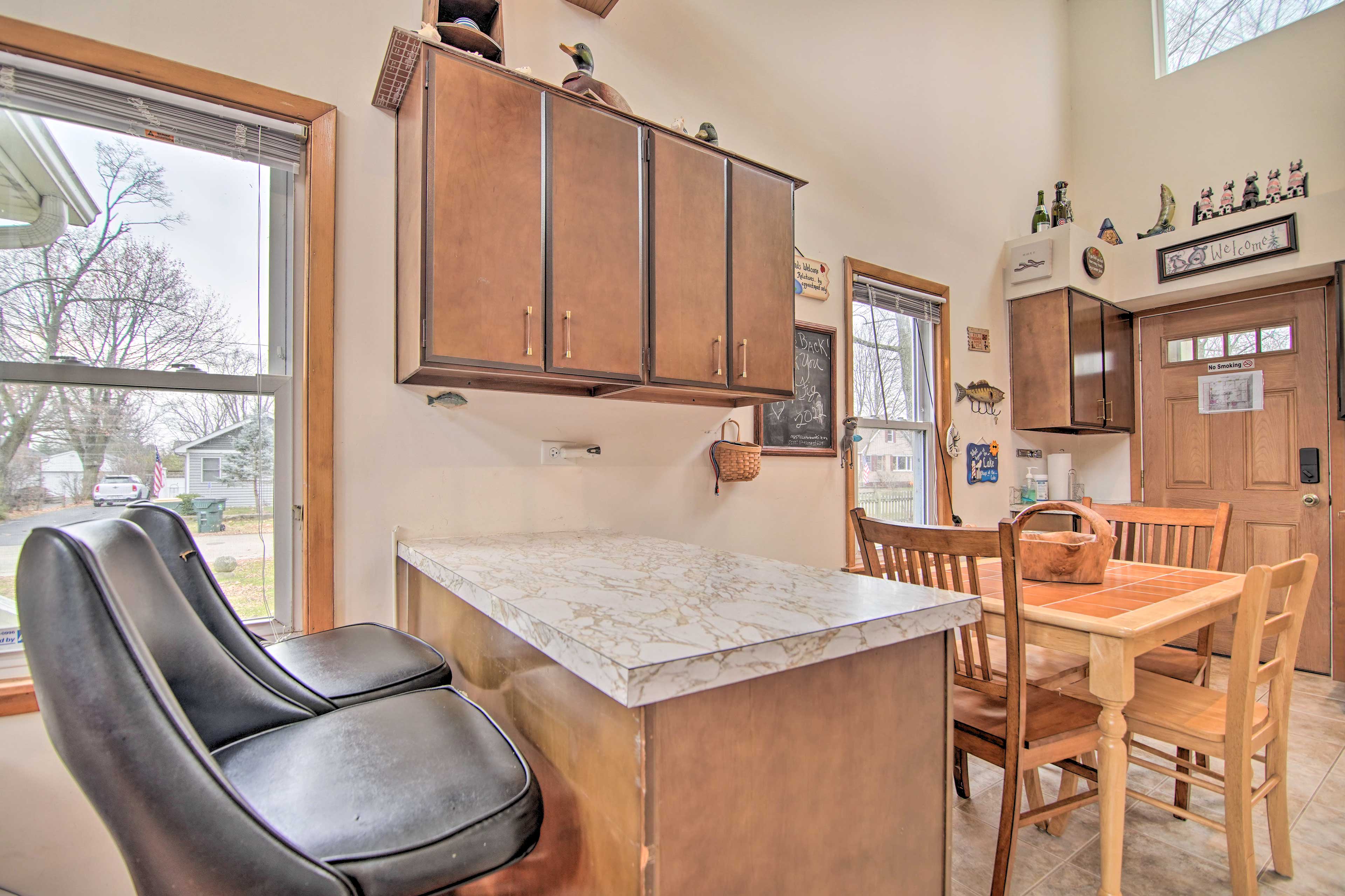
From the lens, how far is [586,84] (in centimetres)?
176

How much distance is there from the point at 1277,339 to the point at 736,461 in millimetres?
3416

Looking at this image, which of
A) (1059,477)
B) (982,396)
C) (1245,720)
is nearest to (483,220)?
(1245,720)

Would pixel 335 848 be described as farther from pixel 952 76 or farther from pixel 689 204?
pixel 952 76

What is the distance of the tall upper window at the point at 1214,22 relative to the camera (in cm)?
347

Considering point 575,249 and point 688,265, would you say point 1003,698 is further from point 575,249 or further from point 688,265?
point 575,249

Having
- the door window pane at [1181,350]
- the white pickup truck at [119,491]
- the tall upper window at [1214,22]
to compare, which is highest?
the tall upper window at [1214,22]

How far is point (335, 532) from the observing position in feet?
5.56

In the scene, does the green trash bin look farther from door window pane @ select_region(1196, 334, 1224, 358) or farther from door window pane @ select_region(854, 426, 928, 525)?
door window pane @ select_region(1196, 334, 1224, 358)

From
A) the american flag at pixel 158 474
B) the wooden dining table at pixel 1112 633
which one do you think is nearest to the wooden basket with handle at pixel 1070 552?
the wooden dining table at pixel 1112 633

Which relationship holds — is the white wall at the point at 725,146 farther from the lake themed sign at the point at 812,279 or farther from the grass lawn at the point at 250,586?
the grass lawn at the point at 250,586

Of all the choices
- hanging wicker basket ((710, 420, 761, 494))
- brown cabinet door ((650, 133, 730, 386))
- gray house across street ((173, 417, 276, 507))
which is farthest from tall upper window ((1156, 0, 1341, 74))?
gray house across street ((173, 417, 276, 507))

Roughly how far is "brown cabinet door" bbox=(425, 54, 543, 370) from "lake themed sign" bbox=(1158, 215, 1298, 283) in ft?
12.4

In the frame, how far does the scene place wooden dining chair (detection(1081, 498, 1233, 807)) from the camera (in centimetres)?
193

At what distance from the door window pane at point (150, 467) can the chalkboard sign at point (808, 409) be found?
5.90 feet
